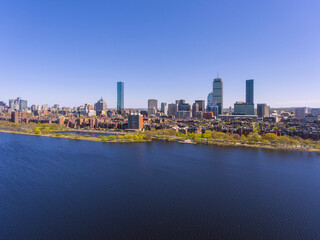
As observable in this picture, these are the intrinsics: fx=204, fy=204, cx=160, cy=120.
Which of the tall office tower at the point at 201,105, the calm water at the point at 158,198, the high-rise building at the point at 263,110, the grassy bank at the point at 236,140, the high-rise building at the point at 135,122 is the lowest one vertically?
the calm water at the point at 158,198

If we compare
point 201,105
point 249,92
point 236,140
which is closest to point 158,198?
point 236,140

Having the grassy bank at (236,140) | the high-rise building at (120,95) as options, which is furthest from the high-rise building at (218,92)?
the grassy bank at (236,140)

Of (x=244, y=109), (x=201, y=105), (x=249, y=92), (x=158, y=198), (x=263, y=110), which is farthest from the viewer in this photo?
(x=249, y=92)

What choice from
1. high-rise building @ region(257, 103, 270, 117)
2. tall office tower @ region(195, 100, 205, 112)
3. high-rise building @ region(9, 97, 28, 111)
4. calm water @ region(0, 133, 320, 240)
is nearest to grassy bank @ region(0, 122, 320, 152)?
calm water @ region(0, 133, 320, 240)

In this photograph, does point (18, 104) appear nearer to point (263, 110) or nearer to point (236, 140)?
point (236, 140)

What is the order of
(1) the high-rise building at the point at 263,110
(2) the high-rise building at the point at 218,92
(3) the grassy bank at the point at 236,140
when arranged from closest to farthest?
(3) the grassy bank at the point at 236,140
(1) the high-rise building at the point at 263,110
(2) the high-rise building at the point at 218,92

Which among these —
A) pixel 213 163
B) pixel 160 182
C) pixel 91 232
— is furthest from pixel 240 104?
pixel 91 232

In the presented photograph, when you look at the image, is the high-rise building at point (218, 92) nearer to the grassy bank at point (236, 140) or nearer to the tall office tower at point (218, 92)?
the tall office tower at point (218, 92)

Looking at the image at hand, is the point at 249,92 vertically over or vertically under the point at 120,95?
under

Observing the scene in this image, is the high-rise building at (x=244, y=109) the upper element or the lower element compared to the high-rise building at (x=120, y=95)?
lower
